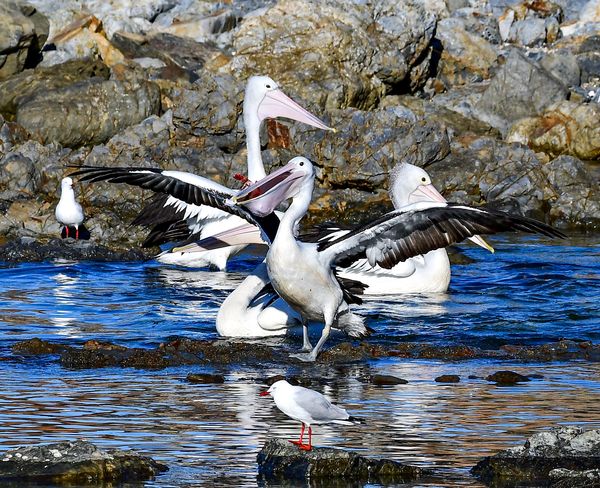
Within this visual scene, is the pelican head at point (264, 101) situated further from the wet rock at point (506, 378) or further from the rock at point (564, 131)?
the rock at point (564, 131)

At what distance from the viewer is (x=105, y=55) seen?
22203 millimetres

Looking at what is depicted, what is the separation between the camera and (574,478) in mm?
4727

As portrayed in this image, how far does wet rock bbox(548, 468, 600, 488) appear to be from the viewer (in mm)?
4633

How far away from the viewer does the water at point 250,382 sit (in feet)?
18.3

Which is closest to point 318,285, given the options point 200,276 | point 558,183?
point 200,276

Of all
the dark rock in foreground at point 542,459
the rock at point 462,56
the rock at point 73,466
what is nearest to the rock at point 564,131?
the rock at point 462,56

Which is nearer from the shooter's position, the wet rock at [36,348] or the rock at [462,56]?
the wet rock at [36,348]

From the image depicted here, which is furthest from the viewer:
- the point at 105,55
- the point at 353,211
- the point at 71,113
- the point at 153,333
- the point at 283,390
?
the point at 105,55

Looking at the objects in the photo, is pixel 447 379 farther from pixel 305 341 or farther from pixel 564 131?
pixel 564 131

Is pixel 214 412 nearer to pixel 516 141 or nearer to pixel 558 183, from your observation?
pixel 558 183

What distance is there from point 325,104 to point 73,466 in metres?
14.0

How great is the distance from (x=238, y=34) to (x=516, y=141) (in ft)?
16.1

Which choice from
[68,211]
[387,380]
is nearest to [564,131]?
[68,211]

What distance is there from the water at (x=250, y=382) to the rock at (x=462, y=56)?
34.4ft
